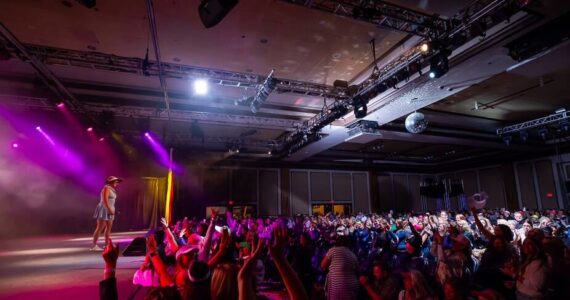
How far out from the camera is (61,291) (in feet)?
11.5

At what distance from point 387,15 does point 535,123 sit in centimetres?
886

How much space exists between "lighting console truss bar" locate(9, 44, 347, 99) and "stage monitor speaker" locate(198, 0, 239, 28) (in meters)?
2.32

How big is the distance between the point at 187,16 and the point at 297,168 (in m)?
12.3

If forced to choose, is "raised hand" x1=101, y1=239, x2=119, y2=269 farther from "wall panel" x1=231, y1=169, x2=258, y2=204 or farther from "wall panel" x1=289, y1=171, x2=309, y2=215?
"wall panel" x1=289, y1=171, x2=309, y2=215

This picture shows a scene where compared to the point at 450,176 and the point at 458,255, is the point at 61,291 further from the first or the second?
the point at 450,176

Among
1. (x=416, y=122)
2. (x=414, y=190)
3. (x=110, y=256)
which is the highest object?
(x=416, y=122)

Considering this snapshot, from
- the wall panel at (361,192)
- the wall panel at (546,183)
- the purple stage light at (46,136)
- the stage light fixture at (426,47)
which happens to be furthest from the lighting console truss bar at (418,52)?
the wall panel at (546,183)

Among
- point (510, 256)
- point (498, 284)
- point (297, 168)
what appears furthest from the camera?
point (297, 168)

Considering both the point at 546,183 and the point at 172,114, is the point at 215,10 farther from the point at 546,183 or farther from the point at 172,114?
the point at 546,183

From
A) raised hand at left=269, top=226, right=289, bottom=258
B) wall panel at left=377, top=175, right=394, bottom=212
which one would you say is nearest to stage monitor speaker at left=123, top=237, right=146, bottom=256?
raised hand at left=269, top=226, right=289, bottom=258

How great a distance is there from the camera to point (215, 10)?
12.7 feet

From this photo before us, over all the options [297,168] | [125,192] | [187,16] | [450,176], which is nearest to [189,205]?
[125,192]

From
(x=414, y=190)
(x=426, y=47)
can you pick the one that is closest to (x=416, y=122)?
(x=426, y=47)

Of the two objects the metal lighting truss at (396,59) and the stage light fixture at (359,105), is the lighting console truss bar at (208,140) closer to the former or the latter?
the metal lighting truss at (396,59)
